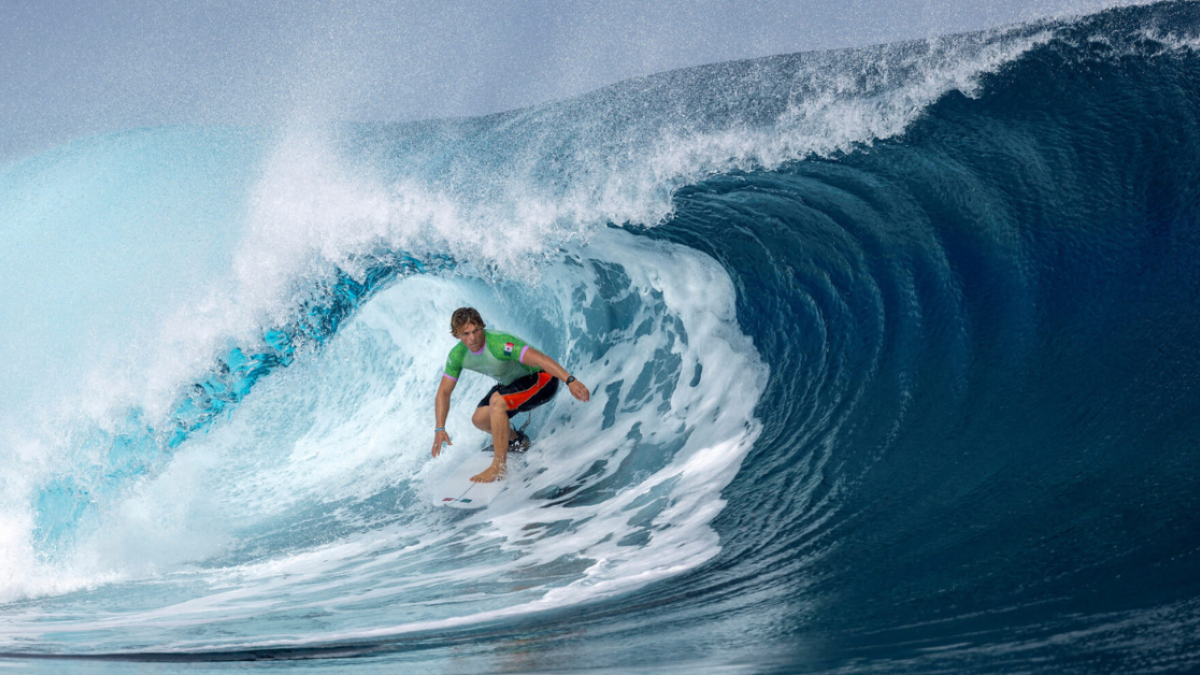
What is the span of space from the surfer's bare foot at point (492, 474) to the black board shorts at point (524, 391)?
275 millimetres

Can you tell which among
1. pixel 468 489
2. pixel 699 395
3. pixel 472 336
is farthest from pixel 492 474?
pixel 699 395

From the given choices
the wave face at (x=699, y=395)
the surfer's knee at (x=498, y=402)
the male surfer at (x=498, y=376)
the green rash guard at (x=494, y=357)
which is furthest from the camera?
the surfer's knee at (x=498, y=402)

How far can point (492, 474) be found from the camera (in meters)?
4.40

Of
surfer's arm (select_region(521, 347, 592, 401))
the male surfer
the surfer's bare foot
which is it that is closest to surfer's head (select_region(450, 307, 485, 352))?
the male surfer

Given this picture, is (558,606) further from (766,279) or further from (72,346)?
(72,346)

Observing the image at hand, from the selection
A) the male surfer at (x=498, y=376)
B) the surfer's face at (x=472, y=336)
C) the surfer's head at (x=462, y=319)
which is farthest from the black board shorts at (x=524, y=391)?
the surfer's head at (x=462, y=319)

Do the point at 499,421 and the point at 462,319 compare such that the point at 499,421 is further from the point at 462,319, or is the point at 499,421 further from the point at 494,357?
the point at 462,319

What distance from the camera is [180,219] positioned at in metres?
8.51

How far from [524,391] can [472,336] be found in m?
0.57

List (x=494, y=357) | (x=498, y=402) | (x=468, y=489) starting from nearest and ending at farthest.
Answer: (x=494, y=357)
(x=498, y=402)
(x=468, y=489)

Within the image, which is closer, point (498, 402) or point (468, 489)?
point (498, 402)

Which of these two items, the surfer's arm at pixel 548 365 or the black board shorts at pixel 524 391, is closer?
the surfer's arm at pixel 548 365

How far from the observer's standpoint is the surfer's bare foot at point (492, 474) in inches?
173

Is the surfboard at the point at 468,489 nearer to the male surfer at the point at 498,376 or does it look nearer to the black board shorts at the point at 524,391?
the male surfer at the point at 498,376
